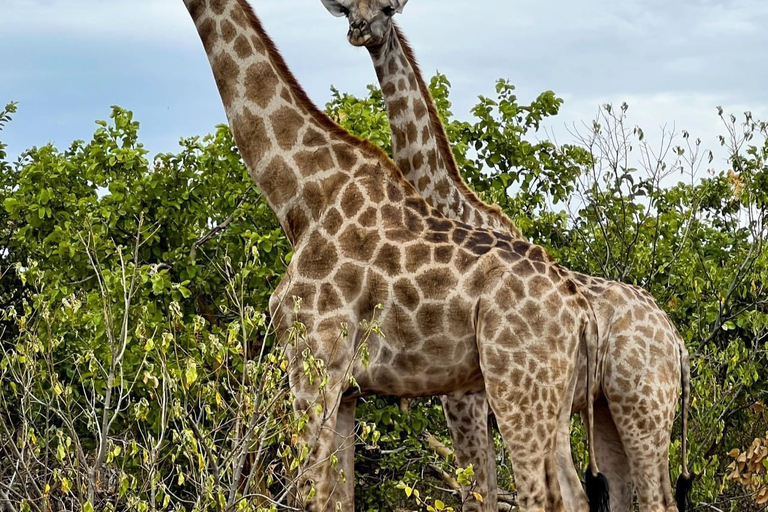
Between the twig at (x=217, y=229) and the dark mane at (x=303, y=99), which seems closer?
the dark mane at (x=303, y=99)

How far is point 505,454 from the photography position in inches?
404

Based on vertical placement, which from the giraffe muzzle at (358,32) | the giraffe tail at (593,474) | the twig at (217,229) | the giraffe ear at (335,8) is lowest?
the giraffe tail at (593,474)

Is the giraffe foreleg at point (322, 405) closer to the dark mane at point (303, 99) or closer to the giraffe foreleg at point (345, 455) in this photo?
the giraffe foreleg at point (345, 455)

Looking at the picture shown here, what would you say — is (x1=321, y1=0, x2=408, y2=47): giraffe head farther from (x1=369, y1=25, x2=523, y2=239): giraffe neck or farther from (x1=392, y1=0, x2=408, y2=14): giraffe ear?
(x1=369, y1=25, x2=523, y2=239): giraffe neck

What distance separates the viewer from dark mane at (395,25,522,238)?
7.96 meters

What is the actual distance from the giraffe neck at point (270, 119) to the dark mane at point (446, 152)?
1.26 metres


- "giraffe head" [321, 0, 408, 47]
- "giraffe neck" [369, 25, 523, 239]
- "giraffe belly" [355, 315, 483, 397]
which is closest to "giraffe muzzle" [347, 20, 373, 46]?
"giraffe head" [321, 0, 408, 47]

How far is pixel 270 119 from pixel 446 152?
152cm

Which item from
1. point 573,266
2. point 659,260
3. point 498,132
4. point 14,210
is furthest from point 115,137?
point 659,260

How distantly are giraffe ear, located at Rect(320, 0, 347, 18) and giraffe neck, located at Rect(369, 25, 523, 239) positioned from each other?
1.20 ft

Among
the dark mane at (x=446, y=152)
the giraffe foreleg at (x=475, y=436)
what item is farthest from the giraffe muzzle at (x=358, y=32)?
the giraffe foreleg at (x=475, y=436)

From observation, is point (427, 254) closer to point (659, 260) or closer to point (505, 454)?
point (505, 454)

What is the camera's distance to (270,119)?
7.12 metres

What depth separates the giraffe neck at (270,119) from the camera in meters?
6.89
